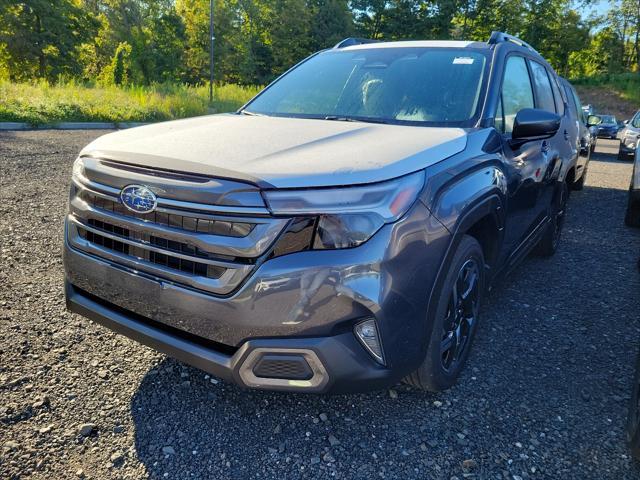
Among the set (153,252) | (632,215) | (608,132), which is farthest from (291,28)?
(153,252)

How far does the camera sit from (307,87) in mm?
3395

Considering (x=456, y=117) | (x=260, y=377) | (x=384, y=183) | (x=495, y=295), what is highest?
(x=456, y=117)

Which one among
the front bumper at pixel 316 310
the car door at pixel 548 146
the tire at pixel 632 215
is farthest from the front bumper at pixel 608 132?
the front bumper at pixel 316 310

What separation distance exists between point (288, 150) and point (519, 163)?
5.46 ft

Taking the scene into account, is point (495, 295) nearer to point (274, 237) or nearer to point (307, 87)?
point (307, 87)

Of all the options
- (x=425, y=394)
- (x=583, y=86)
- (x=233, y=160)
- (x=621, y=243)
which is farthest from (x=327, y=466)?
(x=583, y=86)

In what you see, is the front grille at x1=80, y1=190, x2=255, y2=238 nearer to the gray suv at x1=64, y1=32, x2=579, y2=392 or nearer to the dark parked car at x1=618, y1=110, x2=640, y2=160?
the gray suv at x1=64, y1=32, x2=579, y2=392

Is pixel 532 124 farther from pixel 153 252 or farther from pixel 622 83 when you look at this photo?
pixel 622 83

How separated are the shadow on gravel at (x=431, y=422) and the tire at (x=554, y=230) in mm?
1439

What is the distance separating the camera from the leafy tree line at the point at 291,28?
46906mm

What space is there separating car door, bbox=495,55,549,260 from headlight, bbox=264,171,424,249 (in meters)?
1.32

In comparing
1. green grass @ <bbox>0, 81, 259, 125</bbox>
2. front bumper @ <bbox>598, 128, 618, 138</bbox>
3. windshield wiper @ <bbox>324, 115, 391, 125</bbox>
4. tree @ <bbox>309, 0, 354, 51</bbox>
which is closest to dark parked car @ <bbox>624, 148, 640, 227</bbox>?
windshield wiper @ <bbox>324, 115, 391, 125</bbox>

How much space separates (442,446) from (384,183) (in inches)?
46.5

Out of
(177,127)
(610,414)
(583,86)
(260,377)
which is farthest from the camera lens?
(583,86)
